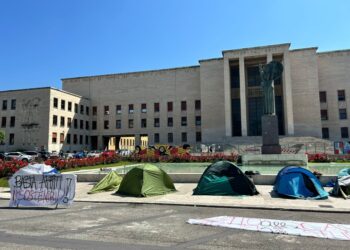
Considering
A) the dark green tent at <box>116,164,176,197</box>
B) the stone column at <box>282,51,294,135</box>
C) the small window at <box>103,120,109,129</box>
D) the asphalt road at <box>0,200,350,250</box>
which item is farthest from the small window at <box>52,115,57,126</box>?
the asphalt road at <box>0,200,350,250</box>

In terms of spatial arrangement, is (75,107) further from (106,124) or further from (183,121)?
(183,121)

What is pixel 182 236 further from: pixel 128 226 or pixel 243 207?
pixel 243 207

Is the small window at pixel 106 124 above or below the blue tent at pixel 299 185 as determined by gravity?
above

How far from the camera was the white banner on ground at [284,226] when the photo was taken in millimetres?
6906

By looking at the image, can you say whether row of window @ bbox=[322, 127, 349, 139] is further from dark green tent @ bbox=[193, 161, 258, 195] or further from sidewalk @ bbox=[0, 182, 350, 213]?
dark green tent @ bbox=[193, 161, 258, 195]

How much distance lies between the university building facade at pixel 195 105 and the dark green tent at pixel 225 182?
4072cm

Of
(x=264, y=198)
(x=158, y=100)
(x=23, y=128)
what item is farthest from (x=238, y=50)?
(x=264, y=198)

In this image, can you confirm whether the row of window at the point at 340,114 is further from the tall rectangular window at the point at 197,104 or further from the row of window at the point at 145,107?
the row of window at the point at 145,107

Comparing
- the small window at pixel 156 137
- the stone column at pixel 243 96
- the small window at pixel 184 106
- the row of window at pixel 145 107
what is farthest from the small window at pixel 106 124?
the stone column at pixel 243 96

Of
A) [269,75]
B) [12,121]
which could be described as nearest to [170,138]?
[12,121]

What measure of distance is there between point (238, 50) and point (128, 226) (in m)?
53.4

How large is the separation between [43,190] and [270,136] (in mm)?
18214

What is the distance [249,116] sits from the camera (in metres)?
58.5

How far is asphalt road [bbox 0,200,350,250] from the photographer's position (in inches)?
239
